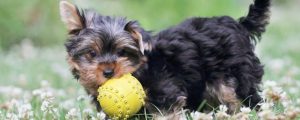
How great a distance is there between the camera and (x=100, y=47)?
580cm

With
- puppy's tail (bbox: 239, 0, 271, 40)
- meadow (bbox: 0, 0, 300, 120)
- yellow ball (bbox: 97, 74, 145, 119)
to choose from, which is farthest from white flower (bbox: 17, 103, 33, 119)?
puppy's tail (bbox: 239, 0, 271, 40)

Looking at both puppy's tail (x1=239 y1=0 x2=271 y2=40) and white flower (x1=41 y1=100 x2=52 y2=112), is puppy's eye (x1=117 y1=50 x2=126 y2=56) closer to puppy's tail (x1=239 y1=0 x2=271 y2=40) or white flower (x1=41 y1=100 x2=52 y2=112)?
white flower (x1=41 y1=100 x2=52 y2=112)

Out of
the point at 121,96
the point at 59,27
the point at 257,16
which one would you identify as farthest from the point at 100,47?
the point at 59,27

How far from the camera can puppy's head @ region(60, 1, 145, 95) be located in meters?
5.73

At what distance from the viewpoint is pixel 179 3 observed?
56.2 ft

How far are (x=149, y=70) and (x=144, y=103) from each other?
34 centimetres

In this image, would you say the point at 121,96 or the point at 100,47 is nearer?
the point at 121,96

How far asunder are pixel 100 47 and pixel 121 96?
0.47 meters

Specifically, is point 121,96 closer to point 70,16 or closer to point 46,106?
point 46,106

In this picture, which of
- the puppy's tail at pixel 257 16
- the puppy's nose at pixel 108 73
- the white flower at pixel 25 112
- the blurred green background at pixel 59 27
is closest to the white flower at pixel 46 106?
the white flower at pixel 25 112

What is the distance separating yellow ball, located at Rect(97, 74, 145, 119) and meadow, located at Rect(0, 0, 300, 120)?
14cm

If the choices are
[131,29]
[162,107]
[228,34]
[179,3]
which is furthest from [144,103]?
[179,3]

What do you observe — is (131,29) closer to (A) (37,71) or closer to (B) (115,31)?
(B) (115,31)

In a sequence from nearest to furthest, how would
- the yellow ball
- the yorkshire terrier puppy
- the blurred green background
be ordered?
the yellow ball, the yorkshire terrier puppy, the blurred green background
